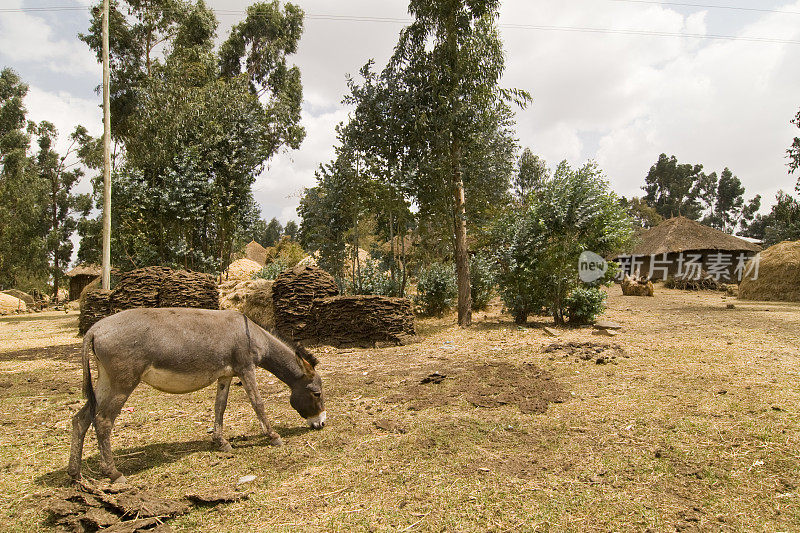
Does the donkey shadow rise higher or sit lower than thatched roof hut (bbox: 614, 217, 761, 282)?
lower

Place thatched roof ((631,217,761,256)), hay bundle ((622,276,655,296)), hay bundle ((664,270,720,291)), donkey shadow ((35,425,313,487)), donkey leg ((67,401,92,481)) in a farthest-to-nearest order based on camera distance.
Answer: thatched roof ((631,217,761,256))
hay bundle ((664,270,720,291))
hay bundle ((622,276,655,296))
donkey shadow ((35,425,313,487))
donkey leg ((67,401,92,481))

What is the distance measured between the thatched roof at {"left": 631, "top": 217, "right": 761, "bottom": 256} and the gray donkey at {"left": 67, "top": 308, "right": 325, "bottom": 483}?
32.3 meters

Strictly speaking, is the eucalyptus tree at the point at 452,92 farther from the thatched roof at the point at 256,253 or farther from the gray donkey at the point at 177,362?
the thatched roof at the point at 256,253

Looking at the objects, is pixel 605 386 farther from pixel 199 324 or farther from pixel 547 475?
pixel 199 324

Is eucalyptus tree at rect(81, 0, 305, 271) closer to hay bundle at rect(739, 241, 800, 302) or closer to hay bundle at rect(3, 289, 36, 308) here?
hay bundle at rect(3, 289, 36, 308)

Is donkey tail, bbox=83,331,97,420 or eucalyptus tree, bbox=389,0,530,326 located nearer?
donkey tail, bbox=83,331,97,420

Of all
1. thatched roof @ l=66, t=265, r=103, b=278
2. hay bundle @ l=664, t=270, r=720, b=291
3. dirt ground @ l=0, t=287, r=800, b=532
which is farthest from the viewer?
thatched roof @ l=66, t=265, r=103, b=278

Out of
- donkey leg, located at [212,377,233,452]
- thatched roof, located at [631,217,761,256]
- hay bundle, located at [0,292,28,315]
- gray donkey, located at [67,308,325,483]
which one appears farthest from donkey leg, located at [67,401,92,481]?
thatched roof, located at [631,217,761,256]

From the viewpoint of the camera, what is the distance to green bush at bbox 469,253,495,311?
54.0 feet

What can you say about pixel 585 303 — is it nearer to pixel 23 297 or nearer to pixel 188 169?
pixel 188 169

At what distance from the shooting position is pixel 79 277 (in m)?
36.0

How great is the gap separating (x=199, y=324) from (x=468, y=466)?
301 centimetres

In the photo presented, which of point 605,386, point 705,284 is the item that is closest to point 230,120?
point 605,386

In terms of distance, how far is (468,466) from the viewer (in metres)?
4.26
